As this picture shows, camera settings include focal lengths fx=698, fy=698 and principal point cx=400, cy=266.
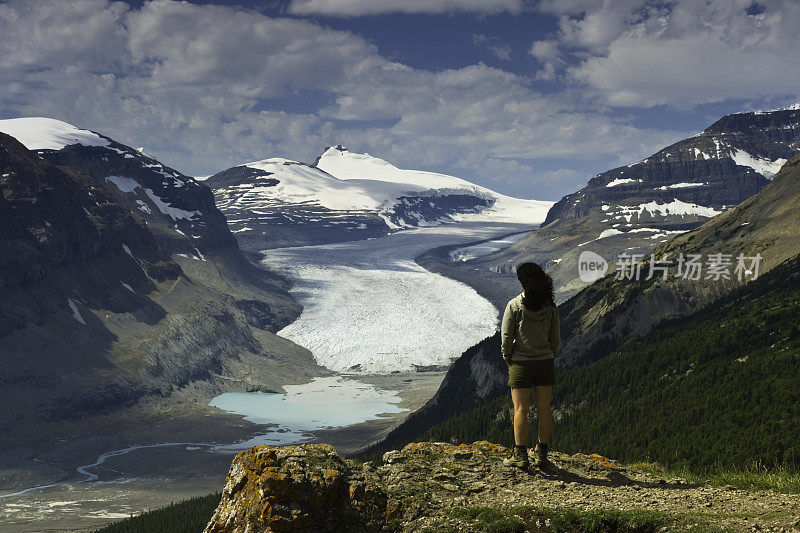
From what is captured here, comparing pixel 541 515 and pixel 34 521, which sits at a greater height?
pixel 541 515

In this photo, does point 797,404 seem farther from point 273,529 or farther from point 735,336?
point 273,529

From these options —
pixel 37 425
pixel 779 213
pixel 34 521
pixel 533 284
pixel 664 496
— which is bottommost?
pixel 34 521

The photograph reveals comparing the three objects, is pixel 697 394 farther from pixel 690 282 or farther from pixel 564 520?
pixel 564 520

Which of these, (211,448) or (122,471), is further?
(211,448)

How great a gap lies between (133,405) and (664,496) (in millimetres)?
179201

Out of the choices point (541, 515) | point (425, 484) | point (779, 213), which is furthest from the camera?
point (779, 213)

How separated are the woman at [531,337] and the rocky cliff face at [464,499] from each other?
5.68ft

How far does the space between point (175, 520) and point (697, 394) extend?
6182 centimetres

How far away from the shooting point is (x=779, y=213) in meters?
113

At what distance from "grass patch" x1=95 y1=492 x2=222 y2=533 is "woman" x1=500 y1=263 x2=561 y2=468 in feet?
223

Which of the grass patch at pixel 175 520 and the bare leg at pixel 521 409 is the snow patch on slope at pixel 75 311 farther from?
the bare leg at pixel 521 409

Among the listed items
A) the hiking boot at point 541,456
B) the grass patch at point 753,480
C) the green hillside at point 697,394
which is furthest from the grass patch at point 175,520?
the grass patch at point 753,480

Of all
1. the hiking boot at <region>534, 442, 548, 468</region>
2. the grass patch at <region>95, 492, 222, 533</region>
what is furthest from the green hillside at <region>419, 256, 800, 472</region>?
the hiking boot at <region>534, 442, 548, 468</region>

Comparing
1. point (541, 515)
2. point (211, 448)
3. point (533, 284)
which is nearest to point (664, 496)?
point (541, 515)
